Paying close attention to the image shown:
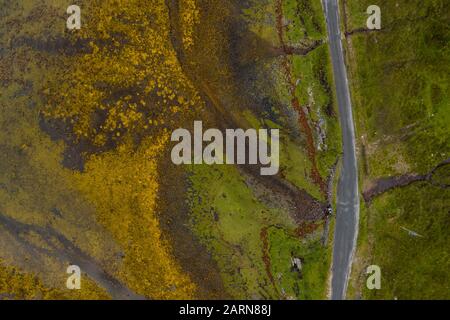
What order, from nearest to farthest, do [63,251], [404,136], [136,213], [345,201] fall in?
1. [404,136]
2. [345,201]
3. [136,213]
4. [63,251]

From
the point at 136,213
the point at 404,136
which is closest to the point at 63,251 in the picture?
the point at 136,213

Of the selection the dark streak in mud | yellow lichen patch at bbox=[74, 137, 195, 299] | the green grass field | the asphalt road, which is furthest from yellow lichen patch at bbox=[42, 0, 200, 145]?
the green grass field

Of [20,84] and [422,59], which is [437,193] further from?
[20,84]

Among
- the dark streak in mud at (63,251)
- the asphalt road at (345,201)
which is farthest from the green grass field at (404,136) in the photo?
the dark streak in mud at (63,251)

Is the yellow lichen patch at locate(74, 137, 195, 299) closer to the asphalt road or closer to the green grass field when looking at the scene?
the asphalt road

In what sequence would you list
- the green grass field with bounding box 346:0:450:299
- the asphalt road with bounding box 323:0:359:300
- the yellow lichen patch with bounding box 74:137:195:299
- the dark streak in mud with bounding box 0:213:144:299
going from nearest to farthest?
the green grass field with bounding box 346:0:450:299
the asphalt road with bounding box 323:0:359:300
the yellow lichen patch with bounding box 74:137:195:299
the dark streak in mud with bounding box 0:213:144:299

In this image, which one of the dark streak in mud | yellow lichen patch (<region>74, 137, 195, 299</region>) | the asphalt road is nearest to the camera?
the asphalt road

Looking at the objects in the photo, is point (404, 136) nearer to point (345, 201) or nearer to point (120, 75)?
point (345, 201)
